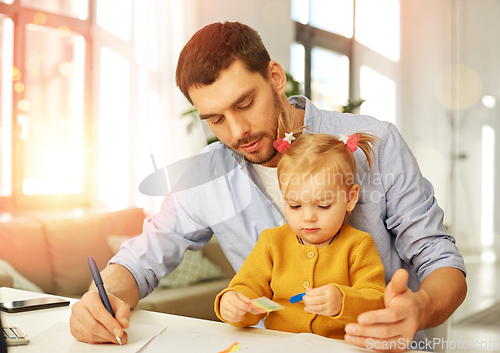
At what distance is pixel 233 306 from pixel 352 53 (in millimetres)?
3924

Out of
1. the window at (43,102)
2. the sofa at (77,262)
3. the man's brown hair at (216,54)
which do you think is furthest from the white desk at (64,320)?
the window at (43,102)

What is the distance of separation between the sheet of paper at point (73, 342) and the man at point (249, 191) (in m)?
0.13

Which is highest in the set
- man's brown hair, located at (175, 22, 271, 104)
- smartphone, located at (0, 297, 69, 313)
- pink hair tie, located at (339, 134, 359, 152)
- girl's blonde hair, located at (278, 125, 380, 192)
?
man's brown hair, located at (175, 22, 271, 104)

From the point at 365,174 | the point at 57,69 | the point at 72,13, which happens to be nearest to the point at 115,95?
the point at 57,69

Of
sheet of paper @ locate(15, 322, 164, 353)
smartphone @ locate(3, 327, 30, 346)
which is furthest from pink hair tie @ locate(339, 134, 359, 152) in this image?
smartphone @ locate(3, 327, 30, 346)

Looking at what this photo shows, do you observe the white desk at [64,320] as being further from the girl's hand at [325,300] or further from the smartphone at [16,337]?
the girl's hand at [325,300]

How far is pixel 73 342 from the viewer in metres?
0.75

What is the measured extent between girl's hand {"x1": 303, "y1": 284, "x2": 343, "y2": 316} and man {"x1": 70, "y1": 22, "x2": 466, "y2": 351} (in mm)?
261

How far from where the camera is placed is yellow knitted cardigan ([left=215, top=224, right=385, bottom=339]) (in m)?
0.81

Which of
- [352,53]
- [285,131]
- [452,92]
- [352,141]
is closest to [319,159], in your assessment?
[352,141]

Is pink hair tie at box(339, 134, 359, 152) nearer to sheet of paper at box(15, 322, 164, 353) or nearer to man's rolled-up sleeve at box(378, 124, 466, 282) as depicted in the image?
man's rolled-up sleeve at box(378, 124, 466, 282)

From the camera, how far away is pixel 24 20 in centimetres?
294

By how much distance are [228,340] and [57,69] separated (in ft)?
9.64

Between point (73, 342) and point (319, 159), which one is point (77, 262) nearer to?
point (73, 342)
